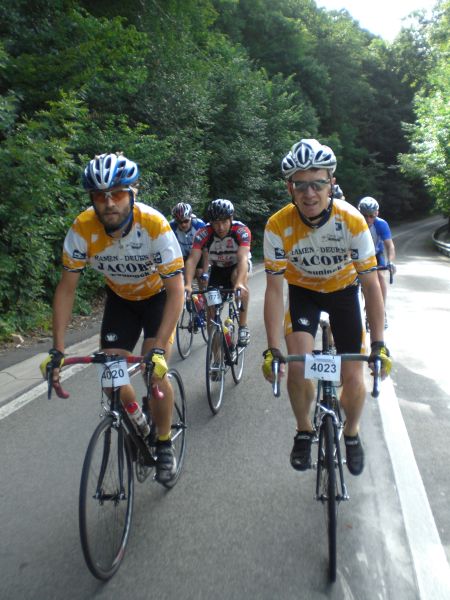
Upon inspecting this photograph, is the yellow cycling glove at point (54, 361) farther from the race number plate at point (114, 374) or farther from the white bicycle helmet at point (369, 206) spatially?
the white bicycle helmet at point (369, 206)

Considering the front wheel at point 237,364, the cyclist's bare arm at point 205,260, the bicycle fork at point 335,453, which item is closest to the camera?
the bicycle fork at point 335,453

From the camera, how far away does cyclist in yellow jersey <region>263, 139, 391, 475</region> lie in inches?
139

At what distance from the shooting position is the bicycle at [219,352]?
5.71 metres

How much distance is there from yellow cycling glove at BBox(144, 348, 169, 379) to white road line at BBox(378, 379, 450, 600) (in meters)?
1.67

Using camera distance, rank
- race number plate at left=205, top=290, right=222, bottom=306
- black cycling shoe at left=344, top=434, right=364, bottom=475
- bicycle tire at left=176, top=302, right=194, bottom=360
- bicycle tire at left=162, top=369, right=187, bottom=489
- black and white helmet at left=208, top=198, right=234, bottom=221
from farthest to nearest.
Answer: bicycle tire at left=176, top=302, right=194, bottom=360, black and white helmet at left=208, top=198, right=234, bottom=221, race number plate at left=205, top=290, right=222, bottom=306, bicycle tire at left=162, top=369, right=187, bottom=489, black cycling shoe at left=344, top=434, right=364, bottom=475

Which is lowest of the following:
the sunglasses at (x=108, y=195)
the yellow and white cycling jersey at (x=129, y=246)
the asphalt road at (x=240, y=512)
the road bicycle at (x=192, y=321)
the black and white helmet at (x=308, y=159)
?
the asphalt road at (x=240, y=512)

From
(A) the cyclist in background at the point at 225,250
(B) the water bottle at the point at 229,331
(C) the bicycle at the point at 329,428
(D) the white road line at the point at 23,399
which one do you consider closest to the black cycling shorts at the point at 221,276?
(A) the cyclist in background at the point at 225,250

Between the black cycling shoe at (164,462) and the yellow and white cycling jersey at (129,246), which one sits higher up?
the yellow and white cycling jersey at (129,246)

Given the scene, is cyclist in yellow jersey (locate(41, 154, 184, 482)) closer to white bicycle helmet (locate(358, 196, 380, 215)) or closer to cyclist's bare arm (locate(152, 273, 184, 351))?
cyclist's bare arm (locate(152, 273, 184, 351))

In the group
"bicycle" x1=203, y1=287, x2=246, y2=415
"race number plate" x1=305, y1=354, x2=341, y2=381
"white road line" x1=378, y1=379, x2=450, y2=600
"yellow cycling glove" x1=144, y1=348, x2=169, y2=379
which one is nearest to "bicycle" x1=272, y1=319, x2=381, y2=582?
"race number plate" x1=305, y1=354, x2=341, y2=381

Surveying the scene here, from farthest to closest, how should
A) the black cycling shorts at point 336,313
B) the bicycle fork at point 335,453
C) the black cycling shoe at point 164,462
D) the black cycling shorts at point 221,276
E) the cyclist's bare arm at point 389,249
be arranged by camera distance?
the cyclist's bare arm at point 389,249 → the black cycling shorts at point 221,276 → the black cycling shorts at point 336,313 → the black cycling shoe at point 164,462 → the bicycle fork at point 335,453

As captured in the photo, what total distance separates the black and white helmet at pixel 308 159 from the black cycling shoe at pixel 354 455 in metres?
1.69

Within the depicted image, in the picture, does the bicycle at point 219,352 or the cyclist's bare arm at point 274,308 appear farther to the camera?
the bicycle at point 219,352

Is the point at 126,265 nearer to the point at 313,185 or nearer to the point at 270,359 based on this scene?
the point at 270,359
